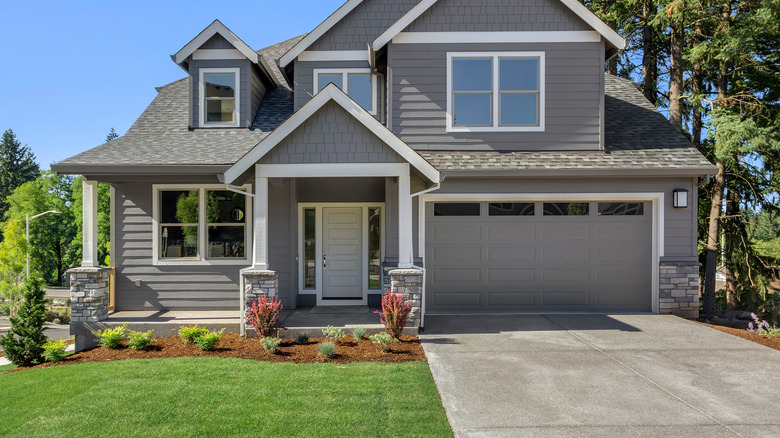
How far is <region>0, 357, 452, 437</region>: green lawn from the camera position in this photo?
3.97 meters

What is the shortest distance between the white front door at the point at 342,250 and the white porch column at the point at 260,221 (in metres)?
2.35

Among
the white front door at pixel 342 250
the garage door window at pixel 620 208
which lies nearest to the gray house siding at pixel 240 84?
the white front door at pixel 342 250

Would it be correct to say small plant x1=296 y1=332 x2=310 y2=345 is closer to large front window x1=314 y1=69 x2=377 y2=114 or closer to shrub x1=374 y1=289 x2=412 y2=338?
shrub x1=374 y1=289 x2=412 y2=338

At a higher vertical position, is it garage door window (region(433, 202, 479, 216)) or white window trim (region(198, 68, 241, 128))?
white window trim (region(198, 68, 241, 128))

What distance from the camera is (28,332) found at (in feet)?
22.5

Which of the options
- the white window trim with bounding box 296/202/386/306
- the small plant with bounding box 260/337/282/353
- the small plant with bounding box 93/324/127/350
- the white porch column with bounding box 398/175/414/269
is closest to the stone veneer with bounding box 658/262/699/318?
the white porch column with bounding box 398/175/414/269

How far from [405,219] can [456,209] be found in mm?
2035

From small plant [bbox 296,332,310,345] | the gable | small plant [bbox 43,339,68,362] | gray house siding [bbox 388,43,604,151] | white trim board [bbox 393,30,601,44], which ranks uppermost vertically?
white trim board [bbox 393,30,601,44]

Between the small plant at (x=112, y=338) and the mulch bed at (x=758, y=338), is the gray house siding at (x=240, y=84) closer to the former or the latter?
the small plant at (x=112, y=338)

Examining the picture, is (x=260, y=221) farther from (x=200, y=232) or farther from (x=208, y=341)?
(x=200, y=232)

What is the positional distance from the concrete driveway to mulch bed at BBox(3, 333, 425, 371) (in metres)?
0.42

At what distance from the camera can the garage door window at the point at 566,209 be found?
875 centimetres

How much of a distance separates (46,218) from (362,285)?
34693mm

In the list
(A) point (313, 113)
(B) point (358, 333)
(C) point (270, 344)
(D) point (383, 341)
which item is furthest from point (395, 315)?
(A) point (313, 113)
